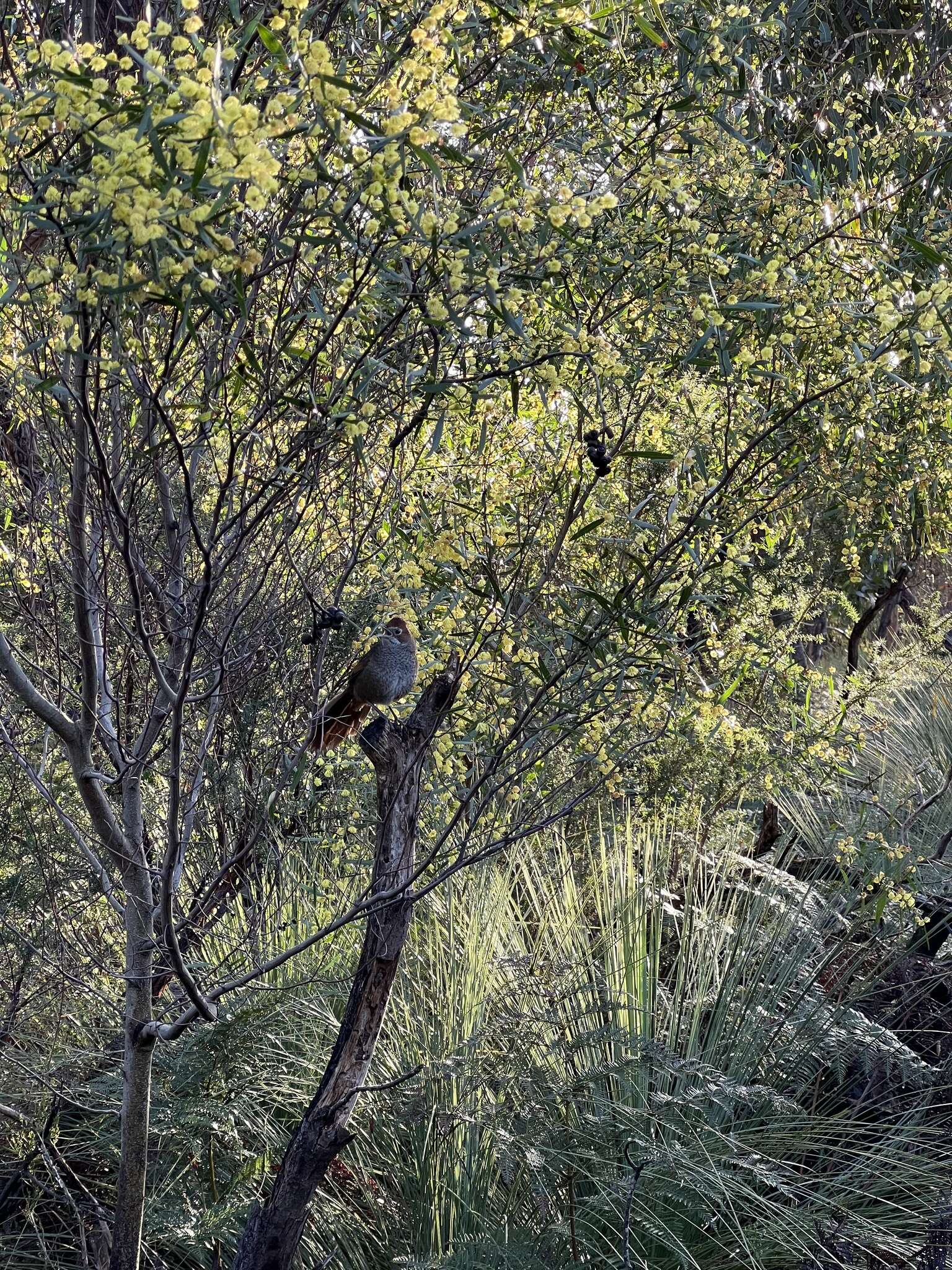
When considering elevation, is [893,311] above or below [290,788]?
above

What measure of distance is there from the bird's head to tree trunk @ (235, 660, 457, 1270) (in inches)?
6.8

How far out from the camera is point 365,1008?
3078 millimetres

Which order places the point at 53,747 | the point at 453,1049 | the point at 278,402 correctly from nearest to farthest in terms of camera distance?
1. the point at 278,402
2. the point at 453,1049
3. the point at 53,747

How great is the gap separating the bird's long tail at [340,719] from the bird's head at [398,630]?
0.18m

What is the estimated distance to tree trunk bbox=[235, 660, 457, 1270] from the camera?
2924 millimetres

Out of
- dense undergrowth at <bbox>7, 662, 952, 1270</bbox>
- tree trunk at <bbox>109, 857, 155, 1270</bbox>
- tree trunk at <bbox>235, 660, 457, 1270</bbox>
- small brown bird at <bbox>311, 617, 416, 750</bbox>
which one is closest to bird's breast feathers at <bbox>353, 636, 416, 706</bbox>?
small brown bird at <bbox>311, 617, 416, 750</bbox>

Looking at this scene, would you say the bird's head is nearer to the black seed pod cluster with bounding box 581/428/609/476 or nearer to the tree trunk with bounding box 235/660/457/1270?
the tree trunk with bounding box 235/660/457/1270

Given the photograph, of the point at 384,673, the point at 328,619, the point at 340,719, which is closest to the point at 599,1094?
the point at 340,719

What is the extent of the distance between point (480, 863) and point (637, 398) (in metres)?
2.30

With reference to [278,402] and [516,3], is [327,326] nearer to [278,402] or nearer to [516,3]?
[278,402]

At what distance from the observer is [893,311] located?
86.4 inches

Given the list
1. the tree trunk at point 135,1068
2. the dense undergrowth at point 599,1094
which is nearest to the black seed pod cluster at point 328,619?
the tree trunk at point 135,1068

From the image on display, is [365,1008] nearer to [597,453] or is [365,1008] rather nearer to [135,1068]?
[135,1068]

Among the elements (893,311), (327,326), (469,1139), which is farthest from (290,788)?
(893,311)
